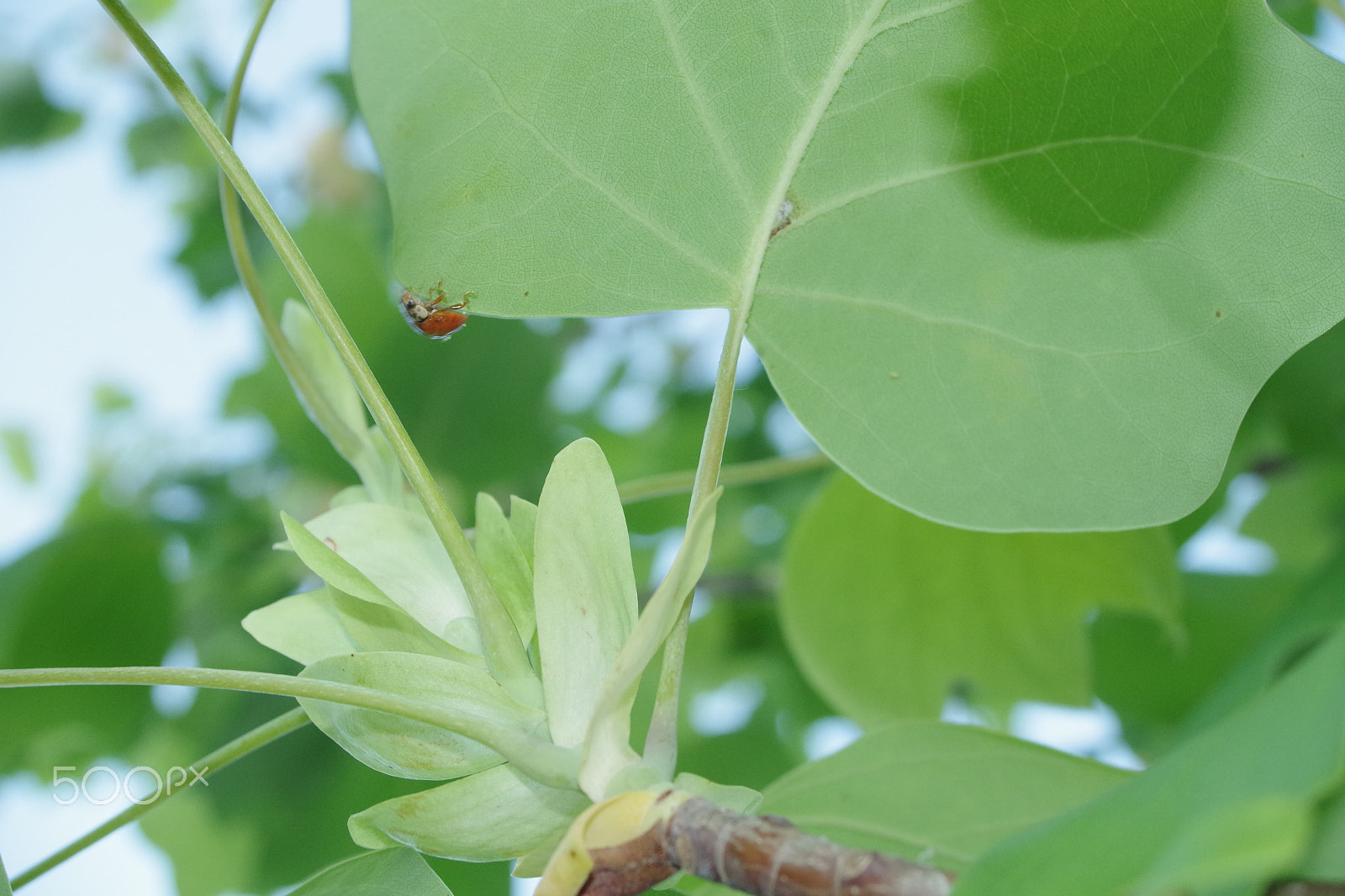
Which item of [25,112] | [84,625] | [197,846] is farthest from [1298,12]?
[25,112]

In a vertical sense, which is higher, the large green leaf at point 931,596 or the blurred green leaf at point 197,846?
the large green leaf at point 931,596

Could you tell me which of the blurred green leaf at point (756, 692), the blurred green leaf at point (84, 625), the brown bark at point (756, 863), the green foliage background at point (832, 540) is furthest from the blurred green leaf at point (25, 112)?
the brown bark at point (756, 863)

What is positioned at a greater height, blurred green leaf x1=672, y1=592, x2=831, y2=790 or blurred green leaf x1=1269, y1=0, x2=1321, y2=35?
blurred green leaf x1=1269, y1=0, x2=1321, y2=35

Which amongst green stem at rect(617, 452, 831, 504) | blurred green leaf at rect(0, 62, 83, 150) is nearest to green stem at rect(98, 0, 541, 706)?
green stem at rect(617, 452, 831, 504)

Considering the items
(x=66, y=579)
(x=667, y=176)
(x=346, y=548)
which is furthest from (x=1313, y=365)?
(x=66, y=579)

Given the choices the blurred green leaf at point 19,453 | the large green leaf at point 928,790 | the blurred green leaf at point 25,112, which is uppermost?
the blurred green leaf at point 25,112

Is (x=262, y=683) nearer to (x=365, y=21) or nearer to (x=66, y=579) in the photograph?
(x=365, y=21)

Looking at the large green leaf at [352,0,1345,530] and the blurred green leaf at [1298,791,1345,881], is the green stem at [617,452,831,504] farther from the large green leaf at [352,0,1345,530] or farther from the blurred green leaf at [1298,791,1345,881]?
the blurred green leaf at [1298,791,1345,881]

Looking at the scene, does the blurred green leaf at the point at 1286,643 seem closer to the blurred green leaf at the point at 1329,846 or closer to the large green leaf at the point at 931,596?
the large green leaf at the point at 931,596
